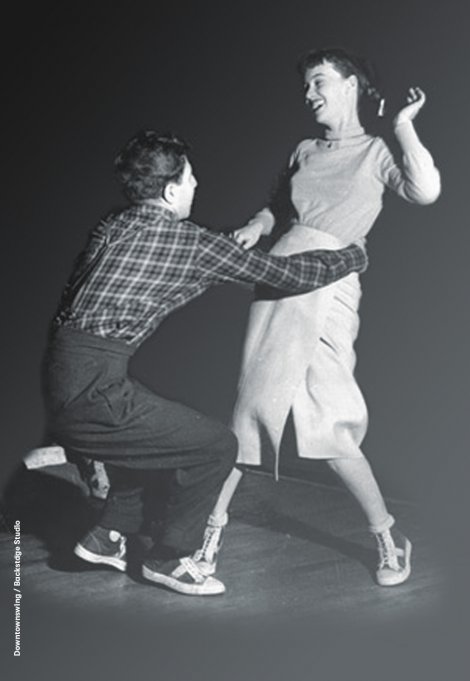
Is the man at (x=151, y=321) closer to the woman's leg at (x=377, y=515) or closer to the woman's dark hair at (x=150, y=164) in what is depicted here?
the woman's dark hair at (x=150, y=164)

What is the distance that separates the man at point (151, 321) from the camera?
200 cm

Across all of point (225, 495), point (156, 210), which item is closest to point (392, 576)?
point (225, 495)

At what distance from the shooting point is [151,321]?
206 cm

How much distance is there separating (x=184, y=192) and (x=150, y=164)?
0.08m

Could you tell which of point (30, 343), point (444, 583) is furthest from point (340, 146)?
point (30, 343)

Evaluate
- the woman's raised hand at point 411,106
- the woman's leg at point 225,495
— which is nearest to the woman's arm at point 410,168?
the woman's raised hand at point 411,106

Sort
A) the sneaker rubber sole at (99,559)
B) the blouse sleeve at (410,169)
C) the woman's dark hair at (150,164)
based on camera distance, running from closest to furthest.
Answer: the blouse sleeve at (410,169) < the woman's dark hair at (150,164) < the sneaker rubber sole at (99,559)

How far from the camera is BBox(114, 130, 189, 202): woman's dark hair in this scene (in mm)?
2043

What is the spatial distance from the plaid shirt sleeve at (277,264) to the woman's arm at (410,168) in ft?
0.44

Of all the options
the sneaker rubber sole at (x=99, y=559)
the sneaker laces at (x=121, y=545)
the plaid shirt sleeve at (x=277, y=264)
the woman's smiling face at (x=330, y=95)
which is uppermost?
the woman's smiling face at (x=330, y=95)

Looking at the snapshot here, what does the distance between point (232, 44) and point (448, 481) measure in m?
0.99

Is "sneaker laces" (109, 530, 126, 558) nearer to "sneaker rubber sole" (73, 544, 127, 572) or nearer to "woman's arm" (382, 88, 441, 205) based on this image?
"sneaker rubber sole" (73, 544, 127, 572)

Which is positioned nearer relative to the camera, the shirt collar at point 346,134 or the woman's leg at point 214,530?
the shirt collar at point 346,134

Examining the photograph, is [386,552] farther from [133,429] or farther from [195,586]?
[133,429]
